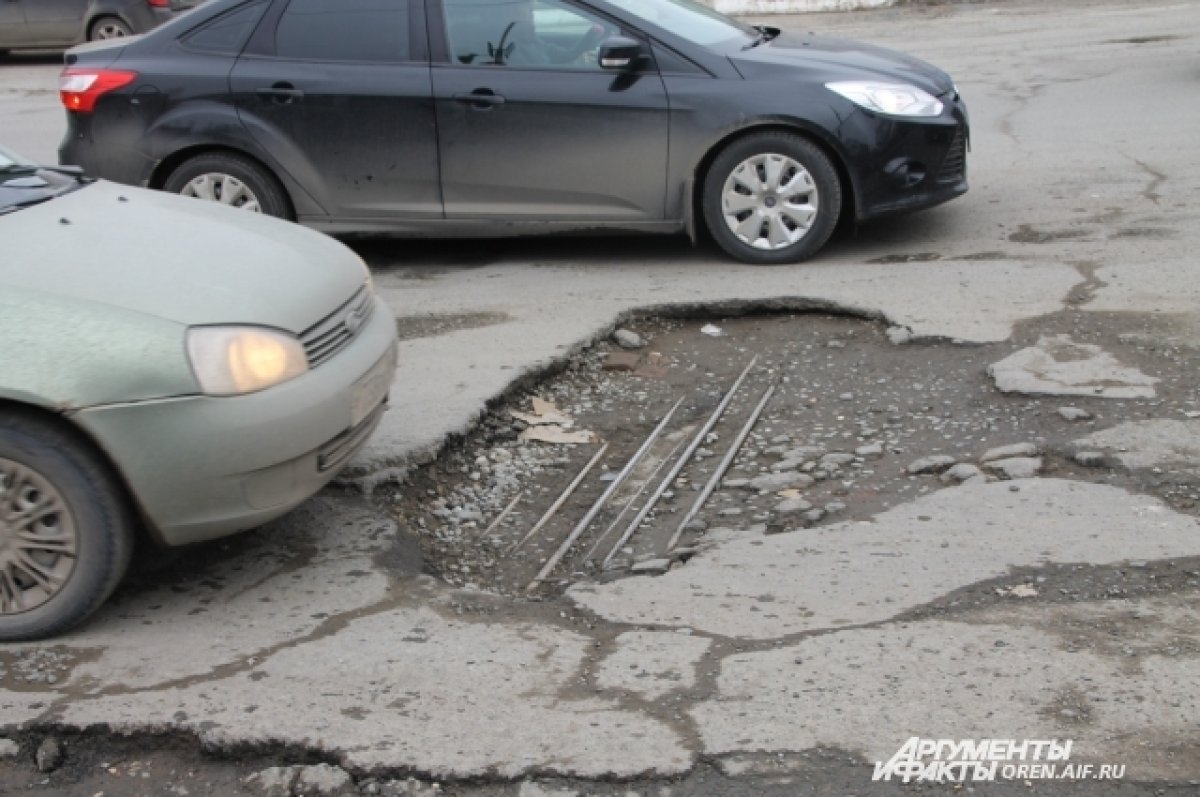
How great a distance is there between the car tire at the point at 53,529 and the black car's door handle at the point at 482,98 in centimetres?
423

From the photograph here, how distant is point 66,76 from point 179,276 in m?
4.71

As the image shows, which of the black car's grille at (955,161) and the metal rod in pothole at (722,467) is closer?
the metal rod in pothole at (722,467)

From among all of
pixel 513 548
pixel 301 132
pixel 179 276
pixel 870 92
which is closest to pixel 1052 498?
pixel 513 548

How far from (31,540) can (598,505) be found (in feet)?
6.62

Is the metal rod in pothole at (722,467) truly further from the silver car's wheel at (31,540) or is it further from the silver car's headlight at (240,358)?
the silver car's wheel at (31,540)

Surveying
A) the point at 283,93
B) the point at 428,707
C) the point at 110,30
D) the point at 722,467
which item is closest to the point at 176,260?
the point at 428,707

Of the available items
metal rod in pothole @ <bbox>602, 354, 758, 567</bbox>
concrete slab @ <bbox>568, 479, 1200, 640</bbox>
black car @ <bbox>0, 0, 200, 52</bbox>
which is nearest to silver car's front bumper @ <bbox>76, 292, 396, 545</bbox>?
concrete slab @ <bbox>568, 479, 1200, 640</bbox>

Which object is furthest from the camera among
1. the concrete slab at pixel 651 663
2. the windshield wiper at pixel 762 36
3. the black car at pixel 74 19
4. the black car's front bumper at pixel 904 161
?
the black car at pixel 74 19

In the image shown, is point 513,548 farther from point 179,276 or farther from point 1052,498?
point 1052,498

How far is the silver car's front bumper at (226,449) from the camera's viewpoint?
3.84 metres

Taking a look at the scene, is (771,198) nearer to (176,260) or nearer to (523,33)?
(523,33)

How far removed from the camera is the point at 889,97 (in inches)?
296

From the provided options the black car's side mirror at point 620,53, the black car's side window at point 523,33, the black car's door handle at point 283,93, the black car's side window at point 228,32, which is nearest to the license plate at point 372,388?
the black car's side mirror at point 620,53

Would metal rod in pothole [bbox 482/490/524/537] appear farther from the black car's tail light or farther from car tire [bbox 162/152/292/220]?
the black car's tail light
